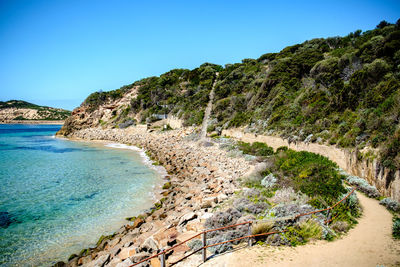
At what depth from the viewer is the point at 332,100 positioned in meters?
17.5

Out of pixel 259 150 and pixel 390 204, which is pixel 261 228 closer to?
pixel 390 204

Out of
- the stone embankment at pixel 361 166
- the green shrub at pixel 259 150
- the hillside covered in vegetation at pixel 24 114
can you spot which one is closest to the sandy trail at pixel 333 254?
the stone embankment at pixel 361 166

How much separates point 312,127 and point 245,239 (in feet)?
42.3

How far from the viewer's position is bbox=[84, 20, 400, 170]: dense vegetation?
12.0 meters

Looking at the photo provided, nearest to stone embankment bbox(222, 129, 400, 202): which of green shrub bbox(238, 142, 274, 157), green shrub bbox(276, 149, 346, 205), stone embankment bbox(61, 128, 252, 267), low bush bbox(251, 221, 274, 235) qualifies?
green shrub bbox(276, 149, 346, 205)

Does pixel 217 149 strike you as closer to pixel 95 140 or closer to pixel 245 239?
pixel 245 239

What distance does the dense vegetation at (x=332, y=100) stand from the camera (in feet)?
39.4

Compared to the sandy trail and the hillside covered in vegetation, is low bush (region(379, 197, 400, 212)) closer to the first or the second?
the sandy trail

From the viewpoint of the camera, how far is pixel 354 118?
14266mm

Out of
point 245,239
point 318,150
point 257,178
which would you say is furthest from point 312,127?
point 245,239

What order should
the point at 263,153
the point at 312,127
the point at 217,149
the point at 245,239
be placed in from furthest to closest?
the point at 217,149
the point at 263,153
the point at 312,127
the point at 245,239

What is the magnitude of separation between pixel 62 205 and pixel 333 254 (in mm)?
13495

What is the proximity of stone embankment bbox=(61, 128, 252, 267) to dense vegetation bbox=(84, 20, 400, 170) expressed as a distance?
6149 mm

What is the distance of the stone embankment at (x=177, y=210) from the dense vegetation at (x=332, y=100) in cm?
615
